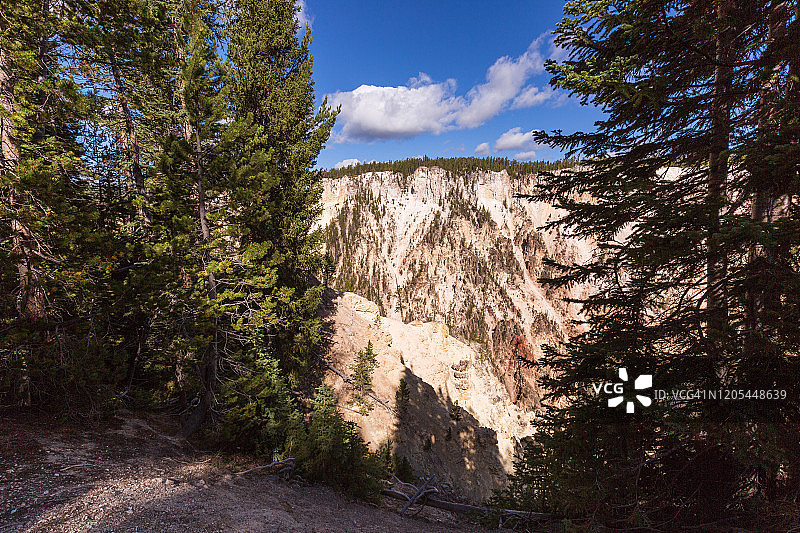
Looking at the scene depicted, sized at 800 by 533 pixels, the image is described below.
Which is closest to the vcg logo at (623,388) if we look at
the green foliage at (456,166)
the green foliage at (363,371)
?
the green foliage at (363,371)

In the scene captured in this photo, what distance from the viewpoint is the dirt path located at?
12.0 ft

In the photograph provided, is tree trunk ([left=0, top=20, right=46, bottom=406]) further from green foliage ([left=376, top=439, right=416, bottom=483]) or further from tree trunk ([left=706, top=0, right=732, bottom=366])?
tree trunk ([left=706, top=0, right=732, bottom=366])

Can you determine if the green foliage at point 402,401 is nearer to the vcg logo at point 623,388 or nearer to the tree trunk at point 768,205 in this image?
the vcg logo at point 623,388

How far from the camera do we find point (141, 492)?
4332mm

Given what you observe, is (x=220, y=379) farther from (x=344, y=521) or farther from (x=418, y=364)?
(x=418, y=364)

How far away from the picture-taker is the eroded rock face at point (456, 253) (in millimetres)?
86250

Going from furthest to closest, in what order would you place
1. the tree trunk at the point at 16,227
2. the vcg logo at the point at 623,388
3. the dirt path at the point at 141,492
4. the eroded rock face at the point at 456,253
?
the eroded rock face at the point at 456,253, the tree trunk at the point at 16,227, the vcg logo at the point at 623,388, the dirt path at the point at 141,492

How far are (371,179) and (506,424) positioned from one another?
10069 centimetres

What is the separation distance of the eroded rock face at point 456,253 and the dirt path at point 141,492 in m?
76.6

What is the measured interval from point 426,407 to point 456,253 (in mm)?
82737

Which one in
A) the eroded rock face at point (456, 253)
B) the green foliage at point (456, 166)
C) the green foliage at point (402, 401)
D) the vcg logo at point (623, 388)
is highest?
the green foliage at point (456, 166)

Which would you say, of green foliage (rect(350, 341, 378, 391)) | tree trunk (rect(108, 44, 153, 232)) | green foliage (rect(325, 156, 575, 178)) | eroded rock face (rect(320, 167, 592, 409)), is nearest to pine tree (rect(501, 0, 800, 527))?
green foliage (rect(350, 341, 378, 391))

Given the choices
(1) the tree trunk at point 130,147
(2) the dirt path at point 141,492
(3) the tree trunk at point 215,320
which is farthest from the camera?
(1) the tree trunk at point 130,147

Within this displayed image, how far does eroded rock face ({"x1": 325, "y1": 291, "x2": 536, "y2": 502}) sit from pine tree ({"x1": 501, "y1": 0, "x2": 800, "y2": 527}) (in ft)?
20.1
